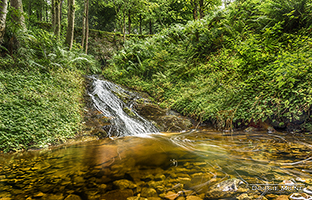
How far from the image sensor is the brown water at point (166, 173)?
5.61 feet

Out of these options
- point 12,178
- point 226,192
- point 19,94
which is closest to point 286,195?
point 226,192

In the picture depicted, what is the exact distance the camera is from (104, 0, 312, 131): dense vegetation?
399cm

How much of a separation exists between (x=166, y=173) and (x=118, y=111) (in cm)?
498

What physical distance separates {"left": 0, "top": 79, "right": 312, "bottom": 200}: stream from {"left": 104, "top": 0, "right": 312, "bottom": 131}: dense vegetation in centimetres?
121

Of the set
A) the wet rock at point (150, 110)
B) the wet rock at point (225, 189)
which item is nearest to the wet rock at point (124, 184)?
the wet rock at point (225, 189)

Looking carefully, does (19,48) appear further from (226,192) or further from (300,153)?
(300,153)

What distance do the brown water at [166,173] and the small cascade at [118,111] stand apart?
2.30 m

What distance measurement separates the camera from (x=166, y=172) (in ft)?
7.38

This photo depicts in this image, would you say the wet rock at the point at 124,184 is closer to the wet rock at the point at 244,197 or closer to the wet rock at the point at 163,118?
the wet rock at the point at 244,197

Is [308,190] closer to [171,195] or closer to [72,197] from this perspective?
[171,195]

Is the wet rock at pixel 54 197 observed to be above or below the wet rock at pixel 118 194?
below

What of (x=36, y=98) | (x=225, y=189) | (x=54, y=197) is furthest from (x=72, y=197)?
(x=36, y=98)

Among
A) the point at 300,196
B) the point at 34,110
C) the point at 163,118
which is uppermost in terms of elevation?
the point at 34,110

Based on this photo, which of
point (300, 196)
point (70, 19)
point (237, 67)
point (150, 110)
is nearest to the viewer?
point (300, 196)
